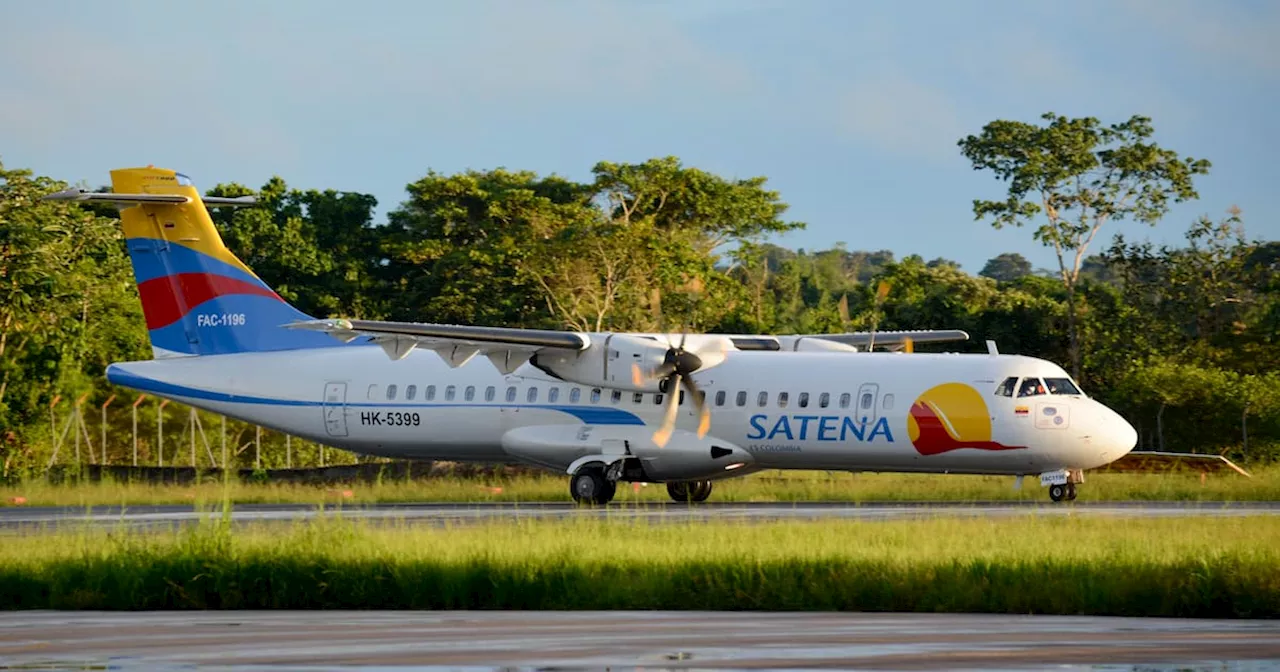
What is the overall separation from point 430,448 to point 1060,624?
18.5 metres

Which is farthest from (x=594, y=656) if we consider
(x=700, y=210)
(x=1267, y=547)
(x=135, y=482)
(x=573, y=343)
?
(x=700, y=210)

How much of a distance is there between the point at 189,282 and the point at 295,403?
10.8 feet

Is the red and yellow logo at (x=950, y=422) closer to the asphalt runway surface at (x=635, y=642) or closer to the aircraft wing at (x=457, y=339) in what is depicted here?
the aircraft wing at (x=457, y=339)

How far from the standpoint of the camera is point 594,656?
9.15 meters

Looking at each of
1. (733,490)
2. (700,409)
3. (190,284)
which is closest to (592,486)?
(700,409)

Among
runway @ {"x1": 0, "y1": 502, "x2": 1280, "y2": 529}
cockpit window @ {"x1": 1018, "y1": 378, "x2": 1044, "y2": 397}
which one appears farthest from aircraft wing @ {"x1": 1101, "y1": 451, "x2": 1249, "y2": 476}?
cockpit window @ {"x1": 1018, "y1": 378, "x2": 1044, "y2": 397}

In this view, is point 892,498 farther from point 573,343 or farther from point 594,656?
point 594,656

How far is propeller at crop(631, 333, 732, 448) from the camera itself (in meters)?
26.0

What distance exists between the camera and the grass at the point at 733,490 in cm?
2762

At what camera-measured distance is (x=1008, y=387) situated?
80.8 ft

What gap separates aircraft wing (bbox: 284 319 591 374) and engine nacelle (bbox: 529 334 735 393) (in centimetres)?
24

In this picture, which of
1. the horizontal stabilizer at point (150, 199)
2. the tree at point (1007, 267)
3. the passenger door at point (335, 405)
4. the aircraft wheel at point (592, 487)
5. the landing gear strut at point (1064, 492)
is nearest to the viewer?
the landing gear strut at point (1064, 492)

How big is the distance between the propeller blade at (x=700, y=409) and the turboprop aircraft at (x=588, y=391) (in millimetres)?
22

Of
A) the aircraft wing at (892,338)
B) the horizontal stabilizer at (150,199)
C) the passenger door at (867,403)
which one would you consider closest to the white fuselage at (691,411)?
the passenger door at (867,403)
